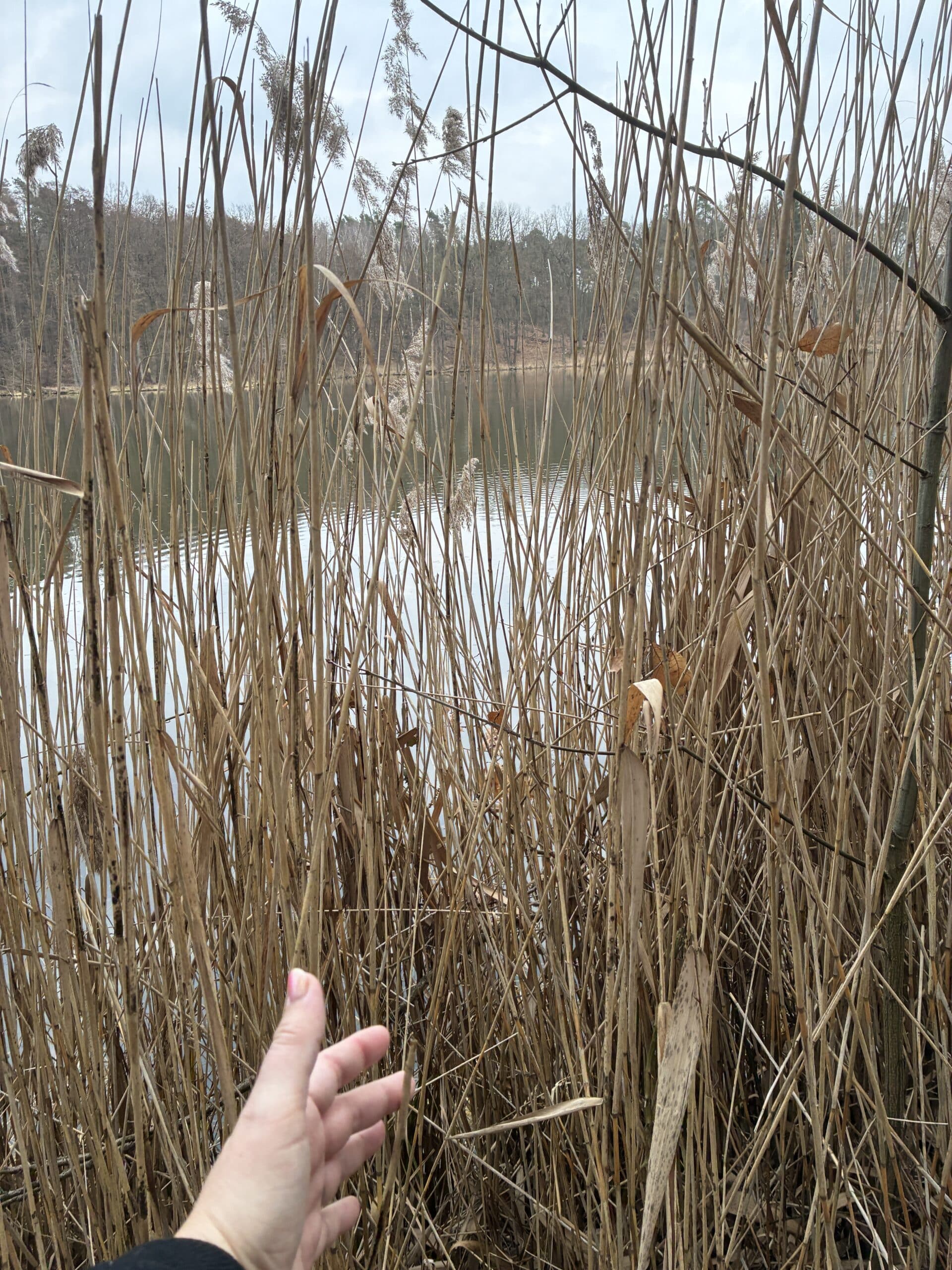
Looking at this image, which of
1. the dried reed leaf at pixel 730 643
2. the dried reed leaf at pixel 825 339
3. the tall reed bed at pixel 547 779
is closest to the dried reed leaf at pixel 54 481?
the tall reed bed at pixel 547 779

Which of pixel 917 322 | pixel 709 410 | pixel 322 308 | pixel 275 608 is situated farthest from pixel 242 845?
pixel 917 322

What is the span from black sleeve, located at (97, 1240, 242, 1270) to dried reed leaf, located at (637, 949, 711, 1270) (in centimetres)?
28

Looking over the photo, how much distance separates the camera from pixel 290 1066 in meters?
0.48

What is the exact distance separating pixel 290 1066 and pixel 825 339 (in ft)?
2.20

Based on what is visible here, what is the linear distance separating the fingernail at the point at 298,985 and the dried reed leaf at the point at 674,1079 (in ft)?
0.80

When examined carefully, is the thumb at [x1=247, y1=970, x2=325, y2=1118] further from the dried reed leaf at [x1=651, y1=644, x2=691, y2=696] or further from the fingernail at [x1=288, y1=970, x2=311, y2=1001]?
the dried reed leaf at [x1=651, y1=644, x2=691, y2=696]

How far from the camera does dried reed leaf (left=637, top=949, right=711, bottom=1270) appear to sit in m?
0.58

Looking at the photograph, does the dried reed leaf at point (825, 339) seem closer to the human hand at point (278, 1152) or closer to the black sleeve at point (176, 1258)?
the human hand at point (278, 1152)

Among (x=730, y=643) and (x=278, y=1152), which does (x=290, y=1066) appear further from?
(x=730, y=643)

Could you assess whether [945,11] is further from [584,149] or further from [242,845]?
[242,845]

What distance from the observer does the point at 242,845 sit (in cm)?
87

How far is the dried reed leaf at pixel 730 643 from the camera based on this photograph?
2.29ft

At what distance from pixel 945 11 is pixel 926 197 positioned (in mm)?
169

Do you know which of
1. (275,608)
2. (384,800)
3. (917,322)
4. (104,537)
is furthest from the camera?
(384,800)
